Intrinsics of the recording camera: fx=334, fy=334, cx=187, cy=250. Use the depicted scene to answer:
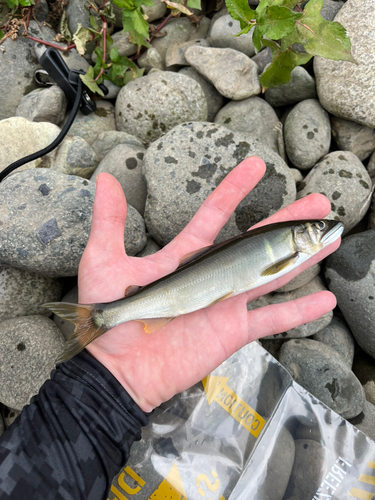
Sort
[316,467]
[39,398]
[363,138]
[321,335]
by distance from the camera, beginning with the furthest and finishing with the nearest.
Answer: [363,138] → [321,335] → [316,467] → [39,398]

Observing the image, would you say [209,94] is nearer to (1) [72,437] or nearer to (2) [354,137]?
(2) [354,137]

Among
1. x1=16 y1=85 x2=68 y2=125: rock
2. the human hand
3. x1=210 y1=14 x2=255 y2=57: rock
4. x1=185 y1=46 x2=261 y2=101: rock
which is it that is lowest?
the human hand

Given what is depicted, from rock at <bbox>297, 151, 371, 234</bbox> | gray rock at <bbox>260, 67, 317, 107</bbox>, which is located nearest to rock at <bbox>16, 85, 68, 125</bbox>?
gray rock at <bbox>260, 67, 317, 107</bbox>

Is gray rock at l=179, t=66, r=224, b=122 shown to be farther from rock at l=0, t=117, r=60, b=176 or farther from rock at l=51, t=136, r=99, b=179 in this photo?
rock at l=0, t=117, r=60, b=176

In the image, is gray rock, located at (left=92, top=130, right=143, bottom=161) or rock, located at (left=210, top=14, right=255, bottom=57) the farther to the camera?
rock, located at (left=210, top=14, right=255, bottom=57)

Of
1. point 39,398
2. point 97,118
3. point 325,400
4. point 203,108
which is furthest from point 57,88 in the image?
point 325,400

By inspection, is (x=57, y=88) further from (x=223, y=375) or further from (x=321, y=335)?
(x=321, y=335)

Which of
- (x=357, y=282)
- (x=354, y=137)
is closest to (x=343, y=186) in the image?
(x=354, y=137)
